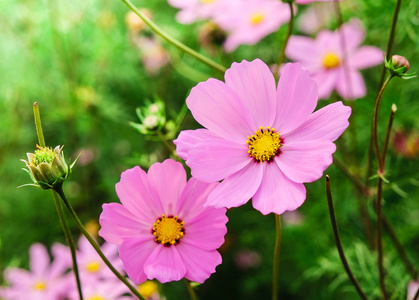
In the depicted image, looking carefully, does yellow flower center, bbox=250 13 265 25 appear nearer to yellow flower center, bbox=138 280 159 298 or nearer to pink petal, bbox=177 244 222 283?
yellow flower center, bbox=138 280 159 298

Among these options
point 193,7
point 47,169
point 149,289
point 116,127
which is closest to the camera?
point 47,169

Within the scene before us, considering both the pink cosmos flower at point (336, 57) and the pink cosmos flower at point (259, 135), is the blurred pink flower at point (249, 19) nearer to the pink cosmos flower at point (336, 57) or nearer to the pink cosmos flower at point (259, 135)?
the pink cosmos flower at point (336, 57)

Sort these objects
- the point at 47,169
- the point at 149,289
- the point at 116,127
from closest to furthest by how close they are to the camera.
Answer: the point at 47,169 < the point at 149,289 < the point at 116,127

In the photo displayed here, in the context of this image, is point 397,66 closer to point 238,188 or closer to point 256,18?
point 238,188

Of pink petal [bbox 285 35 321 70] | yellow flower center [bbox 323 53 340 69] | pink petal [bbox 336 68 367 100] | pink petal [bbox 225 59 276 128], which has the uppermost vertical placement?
pink petal [bbox 285 35 321 70]

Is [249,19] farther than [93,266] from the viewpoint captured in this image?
Yes

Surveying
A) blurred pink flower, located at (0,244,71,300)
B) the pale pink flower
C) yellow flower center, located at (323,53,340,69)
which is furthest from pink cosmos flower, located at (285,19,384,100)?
blurred pink flower, located at (0,244,71,300)

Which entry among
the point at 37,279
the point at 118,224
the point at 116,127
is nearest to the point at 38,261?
the point at 37,279
